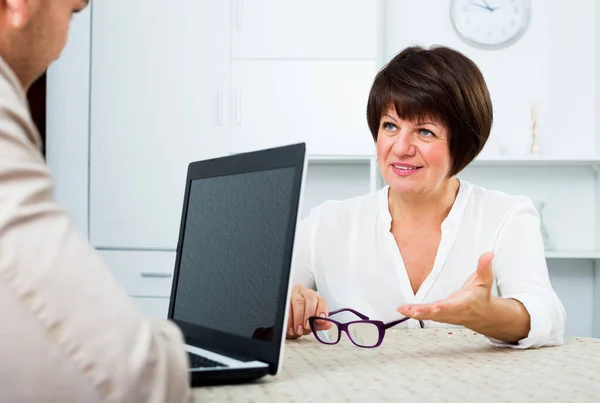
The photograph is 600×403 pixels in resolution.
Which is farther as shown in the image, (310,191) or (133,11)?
(310,191)

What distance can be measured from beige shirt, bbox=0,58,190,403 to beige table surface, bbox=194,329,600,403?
28cm

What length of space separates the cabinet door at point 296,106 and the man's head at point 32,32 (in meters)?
2.87

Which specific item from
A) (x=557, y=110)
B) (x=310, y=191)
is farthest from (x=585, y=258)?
(x=310, y=191)

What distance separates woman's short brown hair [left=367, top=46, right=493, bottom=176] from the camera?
5.60 feet

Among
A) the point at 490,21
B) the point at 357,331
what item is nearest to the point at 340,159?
the point at 490,21

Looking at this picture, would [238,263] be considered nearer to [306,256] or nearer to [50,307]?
[50,307]

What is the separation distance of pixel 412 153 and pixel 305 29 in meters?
1.94

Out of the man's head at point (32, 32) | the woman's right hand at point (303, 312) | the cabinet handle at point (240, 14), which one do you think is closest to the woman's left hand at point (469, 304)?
the woman's right hand at point (303, 312)

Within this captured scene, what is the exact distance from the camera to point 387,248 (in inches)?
72.0

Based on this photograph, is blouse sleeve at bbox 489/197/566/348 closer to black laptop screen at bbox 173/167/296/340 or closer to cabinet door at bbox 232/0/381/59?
black laptop screen at bbox 173/167/296/340

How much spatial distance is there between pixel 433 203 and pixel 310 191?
200cm

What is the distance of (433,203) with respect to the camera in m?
1.87

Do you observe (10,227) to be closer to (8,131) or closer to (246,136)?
(8,131)

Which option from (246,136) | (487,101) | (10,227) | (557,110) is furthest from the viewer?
(557,110)
